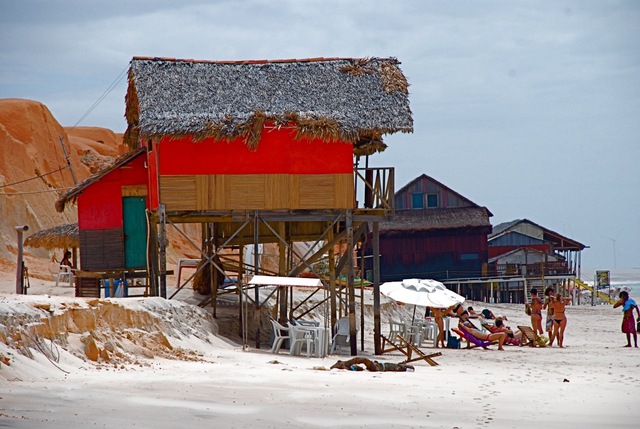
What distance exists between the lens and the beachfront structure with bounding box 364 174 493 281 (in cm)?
4712

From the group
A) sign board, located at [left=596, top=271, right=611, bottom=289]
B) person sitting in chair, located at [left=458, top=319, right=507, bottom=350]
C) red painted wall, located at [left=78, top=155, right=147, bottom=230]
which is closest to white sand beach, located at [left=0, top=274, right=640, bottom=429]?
person sitting in chair, located at [left=458, top=319, right=507, bottom=350]

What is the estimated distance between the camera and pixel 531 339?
2239 cm

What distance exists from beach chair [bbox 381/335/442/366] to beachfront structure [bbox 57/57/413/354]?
0.37m

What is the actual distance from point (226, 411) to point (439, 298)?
10657mm

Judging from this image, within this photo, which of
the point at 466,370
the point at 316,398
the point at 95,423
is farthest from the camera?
the point at 466,370

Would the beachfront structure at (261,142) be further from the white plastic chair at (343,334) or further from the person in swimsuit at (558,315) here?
the person in swimsuit at (558,315)

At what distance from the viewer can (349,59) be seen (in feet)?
73.2

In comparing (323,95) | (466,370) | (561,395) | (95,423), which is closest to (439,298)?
(466,370)

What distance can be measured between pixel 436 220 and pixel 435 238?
3.04ft

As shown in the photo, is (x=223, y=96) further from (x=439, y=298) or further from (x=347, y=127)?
(x=439, y=298)

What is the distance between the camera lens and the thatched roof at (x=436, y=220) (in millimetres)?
46906

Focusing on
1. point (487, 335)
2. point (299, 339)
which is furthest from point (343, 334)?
point (487, 335)

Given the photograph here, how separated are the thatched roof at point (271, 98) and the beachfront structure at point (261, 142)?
2 cm

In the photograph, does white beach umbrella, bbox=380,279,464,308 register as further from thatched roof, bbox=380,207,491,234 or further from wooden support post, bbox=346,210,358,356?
thatched roof, bbox=380,207,491,234
